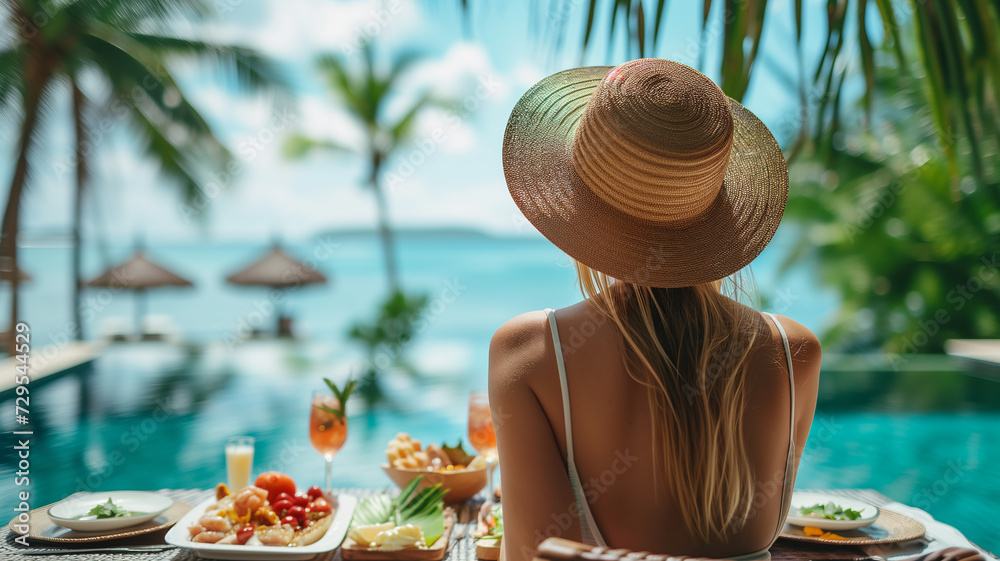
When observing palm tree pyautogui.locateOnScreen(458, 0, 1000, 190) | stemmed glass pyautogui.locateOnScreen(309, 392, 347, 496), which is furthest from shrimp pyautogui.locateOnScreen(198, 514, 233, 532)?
palm tree pyautogui.locateOnScreen(458, 0, 1000, 190)

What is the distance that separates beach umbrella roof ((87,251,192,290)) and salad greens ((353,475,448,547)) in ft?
49.4

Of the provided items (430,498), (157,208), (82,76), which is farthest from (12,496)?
(157,208)

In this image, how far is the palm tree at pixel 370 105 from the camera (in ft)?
48.5

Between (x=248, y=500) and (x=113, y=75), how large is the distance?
9445mm

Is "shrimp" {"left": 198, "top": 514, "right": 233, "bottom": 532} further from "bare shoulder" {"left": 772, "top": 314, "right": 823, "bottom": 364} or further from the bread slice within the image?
"bare shoulder" {"left": 772, "top": 314, "right": 823, "bottom": 364}

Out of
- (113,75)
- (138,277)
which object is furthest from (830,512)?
(138,277)

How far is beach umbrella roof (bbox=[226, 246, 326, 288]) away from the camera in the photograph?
15.6 m

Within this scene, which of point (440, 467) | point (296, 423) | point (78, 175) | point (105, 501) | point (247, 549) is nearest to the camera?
point (247, 549)

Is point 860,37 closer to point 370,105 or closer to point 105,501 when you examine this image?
point 105,501

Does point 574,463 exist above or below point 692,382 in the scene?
below

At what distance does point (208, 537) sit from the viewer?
135 cm

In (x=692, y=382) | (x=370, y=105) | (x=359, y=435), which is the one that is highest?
(x=370, y=105)

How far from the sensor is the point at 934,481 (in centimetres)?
641

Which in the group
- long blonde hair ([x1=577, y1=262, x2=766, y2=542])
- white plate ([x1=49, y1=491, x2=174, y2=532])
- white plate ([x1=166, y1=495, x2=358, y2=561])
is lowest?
white plate ([x1=166, y1=495, x2=358, y2=561])
